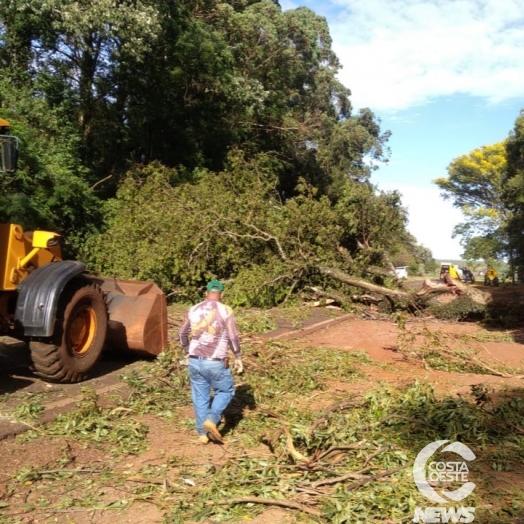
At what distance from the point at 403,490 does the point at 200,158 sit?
58.9 feet

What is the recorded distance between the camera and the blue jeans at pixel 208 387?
5168 millimetres

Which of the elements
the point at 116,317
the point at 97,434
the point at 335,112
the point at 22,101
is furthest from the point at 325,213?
the point at 335,112

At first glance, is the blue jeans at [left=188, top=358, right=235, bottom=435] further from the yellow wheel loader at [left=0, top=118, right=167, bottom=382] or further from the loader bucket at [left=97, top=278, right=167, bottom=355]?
the loader bucket at [left=97, top=278, right=167, bottom=355]

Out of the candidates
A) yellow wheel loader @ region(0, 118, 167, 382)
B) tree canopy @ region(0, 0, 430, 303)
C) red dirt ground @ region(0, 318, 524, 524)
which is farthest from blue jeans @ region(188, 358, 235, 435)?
tree canopy @ region(0, 0, 430, 303)

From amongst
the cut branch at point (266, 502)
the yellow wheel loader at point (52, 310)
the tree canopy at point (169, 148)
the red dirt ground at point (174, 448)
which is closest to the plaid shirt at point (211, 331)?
the red dirt ground at point (174, 448)

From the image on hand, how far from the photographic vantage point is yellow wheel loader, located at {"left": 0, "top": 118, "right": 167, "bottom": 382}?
19.7 ft

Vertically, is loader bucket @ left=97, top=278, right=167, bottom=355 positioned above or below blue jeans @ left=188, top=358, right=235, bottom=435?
above

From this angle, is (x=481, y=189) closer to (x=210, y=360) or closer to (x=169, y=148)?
(x=169, y=148)

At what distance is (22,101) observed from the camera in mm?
15305

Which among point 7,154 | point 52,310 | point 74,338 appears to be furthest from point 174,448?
point 7,154

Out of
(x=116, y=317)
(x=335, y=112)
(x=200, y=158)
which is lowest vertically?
(x=116, y=317)

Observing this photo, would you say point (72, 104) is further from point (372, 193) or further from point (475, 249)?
point (475, 249)

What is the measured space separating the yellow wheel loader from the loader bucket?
0.5 inches

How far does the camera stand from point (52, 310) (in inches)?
235
